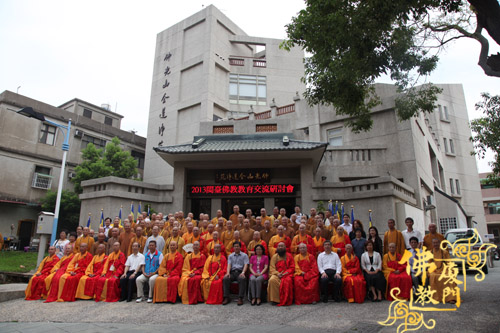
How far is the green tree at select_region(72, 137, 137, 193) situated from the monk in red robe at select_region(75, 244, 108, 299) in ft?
52.9

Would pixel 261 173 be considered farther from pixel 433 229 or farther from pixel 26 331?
pixel 26 331

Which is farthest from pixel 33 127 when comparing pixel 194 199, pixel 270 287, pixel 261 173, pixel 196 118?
pixel 270 287

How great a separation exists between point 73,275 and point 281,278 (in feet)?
17.7

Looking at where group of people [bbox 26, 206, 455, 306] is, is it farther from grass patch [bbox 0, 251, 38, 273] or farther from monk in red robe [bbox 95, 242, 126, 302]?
grass patch [bbox 0, 251, 38, 273]

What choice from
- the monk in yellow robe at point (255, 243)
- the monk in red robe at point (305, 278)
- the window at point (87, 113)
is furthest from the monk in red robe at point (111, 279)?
the window at point (87, 113)

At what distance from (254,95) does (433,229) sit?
24.4 meters

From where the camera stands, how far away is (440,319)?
510cm

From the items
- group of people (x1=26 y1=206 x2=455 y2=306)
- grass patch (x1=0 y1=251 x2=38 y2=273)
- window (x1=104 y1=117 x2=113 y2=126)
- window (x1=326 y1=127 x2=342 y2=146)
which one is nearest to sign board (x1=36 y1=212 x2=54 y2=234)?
group of people (x1=26 y1=206 x2=455 y2=306)

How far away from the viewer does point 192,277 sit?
7562 millimetres

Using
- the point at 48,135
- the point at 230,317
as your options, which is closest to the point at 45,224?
the point at 230,317

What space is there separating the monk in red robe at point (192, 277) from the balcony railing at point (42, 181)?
21.4 metres

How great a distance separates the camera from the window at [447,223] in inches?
851

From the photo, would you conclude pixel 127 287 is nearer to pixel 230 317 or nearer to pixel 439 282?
pixel 230 317

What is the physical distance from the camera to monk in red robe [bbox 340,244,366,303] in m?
6.86
